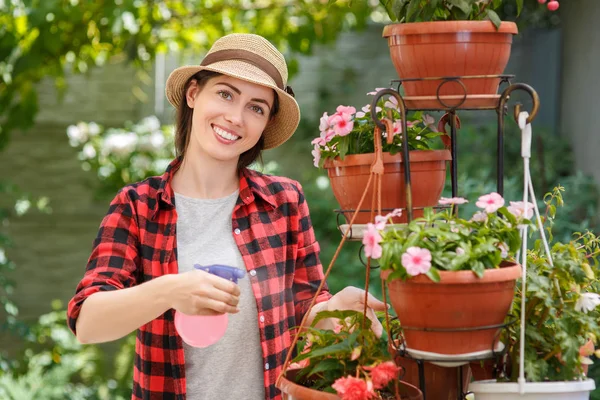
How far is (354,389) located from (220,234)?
637 mm

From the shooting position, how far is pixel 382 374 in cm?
128

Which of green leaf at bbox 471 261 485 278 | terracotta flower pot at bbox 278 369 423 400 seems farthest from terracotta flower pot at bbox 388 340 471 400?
green leaf at bbox 471 261 485 278

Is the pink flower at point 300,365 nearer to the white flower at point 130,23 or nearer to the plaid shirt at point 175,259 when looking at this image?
the plaid shirt at point 175,259

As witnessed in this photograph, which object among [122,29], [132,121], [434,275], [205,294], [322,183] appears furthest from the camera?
[132,121]

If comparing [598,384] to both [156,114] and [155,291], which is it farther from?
[156,114]

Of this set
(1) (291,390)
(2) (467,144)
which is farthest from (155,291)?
(2) (467,144)

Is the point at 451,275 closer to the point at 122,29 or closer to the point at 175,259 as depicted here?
the point at 175,259

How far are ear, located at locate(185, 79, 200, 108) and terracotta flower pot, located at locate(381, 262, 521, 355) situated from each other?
29.8 inches

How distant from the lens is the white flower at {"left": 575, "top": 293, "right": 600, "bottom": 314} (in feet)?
4.25

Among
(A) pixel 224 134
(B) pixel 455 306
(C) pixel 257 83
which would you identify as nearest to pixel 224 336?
(A) pixel 224 134

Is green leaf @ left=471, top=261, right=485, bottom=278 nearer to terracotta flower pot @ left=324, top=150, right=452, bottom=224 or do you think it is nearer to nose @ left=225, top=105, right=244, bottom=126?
terracotta flower pot @ left=324, top=150, right=452, bottom=224

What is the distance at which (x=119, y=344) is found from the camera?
180 inches

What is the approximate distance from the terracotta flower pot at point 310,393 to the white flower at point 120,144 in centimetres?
269

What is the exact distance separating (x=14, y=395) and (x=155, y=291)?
273cm
